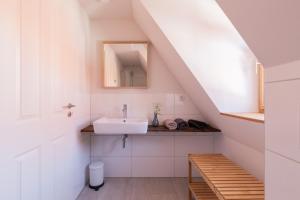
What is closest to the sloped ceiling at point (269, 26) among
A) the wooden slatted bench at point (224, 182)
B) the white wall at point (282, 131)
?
the white wall at point (282, 131)

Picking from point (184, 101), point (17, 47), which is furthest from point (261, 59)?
point (184, 101)

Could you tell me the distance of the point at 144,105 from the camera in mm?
2553

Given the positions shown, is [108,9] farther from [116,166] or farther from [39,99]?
[116,166]

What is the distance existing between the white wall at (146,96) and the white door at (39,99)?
16.6 inches

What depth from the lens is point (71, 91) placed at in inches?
74.9

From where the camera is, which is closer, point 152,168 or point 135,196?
point 135,196

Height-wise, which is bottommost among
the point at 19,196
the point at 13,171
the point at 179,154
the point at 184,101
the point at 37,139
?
the point at 179,154

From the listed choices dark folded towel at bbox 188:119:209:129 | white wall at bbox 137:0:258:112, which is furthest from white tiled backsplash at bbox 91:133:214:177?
white wall at bbox 137:0:258:112

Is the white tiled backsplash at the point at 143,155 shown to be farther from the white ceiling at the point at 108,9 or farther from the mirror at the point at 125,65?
the white ceiling at the point at 108,9

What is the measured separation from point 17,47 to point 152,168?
2084 mm

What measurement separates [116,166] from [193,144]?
3.60 ft

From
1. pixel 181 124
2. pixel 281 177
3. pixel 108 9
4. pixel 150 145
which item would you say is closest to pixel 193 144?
pixel 181 124

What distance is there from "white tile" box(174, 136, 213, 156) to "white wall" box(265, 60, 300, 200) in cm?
184

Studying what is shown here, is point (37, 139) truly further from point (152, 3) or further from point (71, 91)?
point (152, 3)
